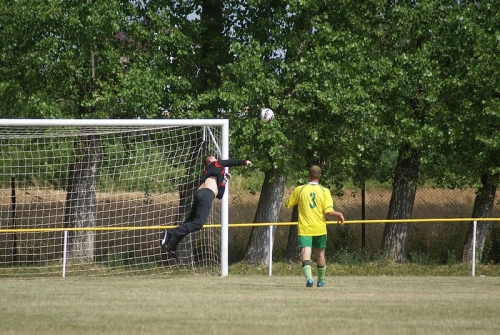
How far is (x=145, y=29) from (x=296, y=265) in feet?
20.8

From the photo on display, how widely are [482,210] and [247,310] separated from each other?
1443cm

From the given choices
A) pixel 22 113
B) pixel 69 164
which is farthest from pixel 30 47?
pixel 69 164

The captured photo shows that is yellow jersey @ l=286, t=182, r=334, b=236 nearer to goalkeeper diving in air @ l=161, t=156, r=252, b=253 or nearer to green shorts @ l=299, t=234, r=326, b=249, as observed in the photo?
green shorts @ l=299, t=234, r=326, b=249

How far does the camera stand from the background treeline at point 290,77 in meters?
20.3

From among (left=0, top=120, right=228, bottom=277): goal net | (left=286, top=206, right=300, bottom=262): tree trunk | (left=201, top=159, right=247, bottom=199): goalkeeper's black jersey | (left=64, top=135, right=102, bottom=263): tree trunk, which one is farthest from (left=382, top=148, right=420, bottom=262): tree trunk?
(left=201, top=159, right=247, bottom=199): goalkeeper's black jersey

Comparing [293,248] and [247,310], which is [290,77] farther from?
[247,310]

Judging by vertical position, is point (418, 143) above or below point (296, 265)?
above

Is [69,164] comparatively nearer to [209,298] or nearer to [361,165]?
[361,165]

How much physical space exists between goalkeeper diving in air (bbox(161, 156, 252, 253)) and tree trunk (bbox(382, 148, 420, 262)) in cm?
824

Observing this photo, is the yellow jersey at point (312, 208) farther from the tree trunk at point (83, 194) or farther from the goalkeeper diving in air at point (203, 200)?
the tree trunk at point (83, 194)

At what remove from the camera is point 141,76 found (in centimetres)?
2023

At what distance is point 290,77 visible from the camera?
20.9 metres

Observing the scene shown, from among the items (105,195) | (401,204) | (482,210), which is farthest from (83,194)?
(482,210)

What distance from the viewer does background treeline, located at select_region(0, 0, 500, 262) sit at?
20.3m
